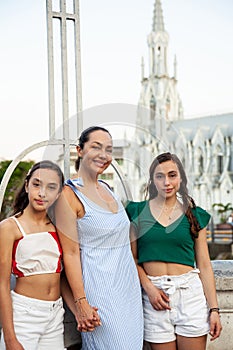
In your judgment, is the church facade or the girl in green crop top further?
the church facade

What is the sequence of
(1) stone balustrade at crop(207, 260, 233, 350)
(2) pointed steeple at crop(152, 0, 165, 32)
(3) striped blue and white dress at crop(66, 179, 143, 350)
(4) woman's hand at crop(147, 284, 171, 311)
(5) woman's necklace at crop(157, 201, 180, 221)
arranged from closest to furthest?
(3) striped blue and white dress at crop(66, 179, 143, 350) < (4) woman's hand at crop(147, 284, 171, 311) < (5) woman's necklace at crop(157, 201, 180, 221) < (1) stone balustrade at crop(207, 260, 233, 350) < (2) pointed steeple at crop(152, 0, 165, 32)

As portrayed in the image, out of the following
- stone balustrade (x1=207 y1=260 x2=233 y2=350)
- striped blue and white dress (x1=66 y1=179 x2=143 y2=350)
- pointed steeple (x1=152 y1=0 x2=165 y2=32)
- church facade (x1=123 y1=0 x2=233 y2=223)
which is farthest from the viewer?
pointed steeple (x1=152 y1=0 x2=165 y2=32)

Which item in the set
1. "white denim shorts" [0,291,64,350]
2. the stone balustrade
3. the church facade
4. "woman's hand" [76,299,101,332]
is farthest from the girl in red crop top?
the church facade

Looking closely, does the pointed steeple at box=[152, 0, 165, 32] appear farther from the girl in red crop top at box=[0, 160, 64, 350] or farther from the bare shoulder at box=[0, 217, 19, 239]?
the bare shoulder at box=[0, 217, 19, 239]

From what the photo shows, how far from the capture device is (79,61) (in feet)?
11.1

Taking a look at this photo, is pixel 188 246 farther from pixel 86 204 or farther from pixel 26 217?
pixel 26 217

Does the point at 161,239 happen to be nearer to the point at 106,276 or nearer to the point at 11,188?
the point at 106,276

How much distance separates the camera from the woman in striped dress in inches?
93.0

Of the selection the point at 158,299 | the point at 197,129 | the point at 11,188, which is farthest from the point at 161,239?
the point at 197,129

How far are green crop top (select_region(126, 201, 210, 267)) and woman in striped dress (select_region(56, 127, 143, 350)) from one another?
149 millimetres

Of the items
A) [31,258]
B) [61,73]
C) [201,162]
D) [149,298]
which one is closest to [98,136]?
[31,258]

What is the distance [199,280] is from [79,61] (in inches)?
62.5

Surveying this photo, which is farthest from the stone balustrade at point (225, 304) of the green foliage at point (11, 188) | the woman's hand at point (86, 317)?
the green foliage at point (11, 188)

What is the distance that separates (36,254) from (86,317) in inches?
14.2
